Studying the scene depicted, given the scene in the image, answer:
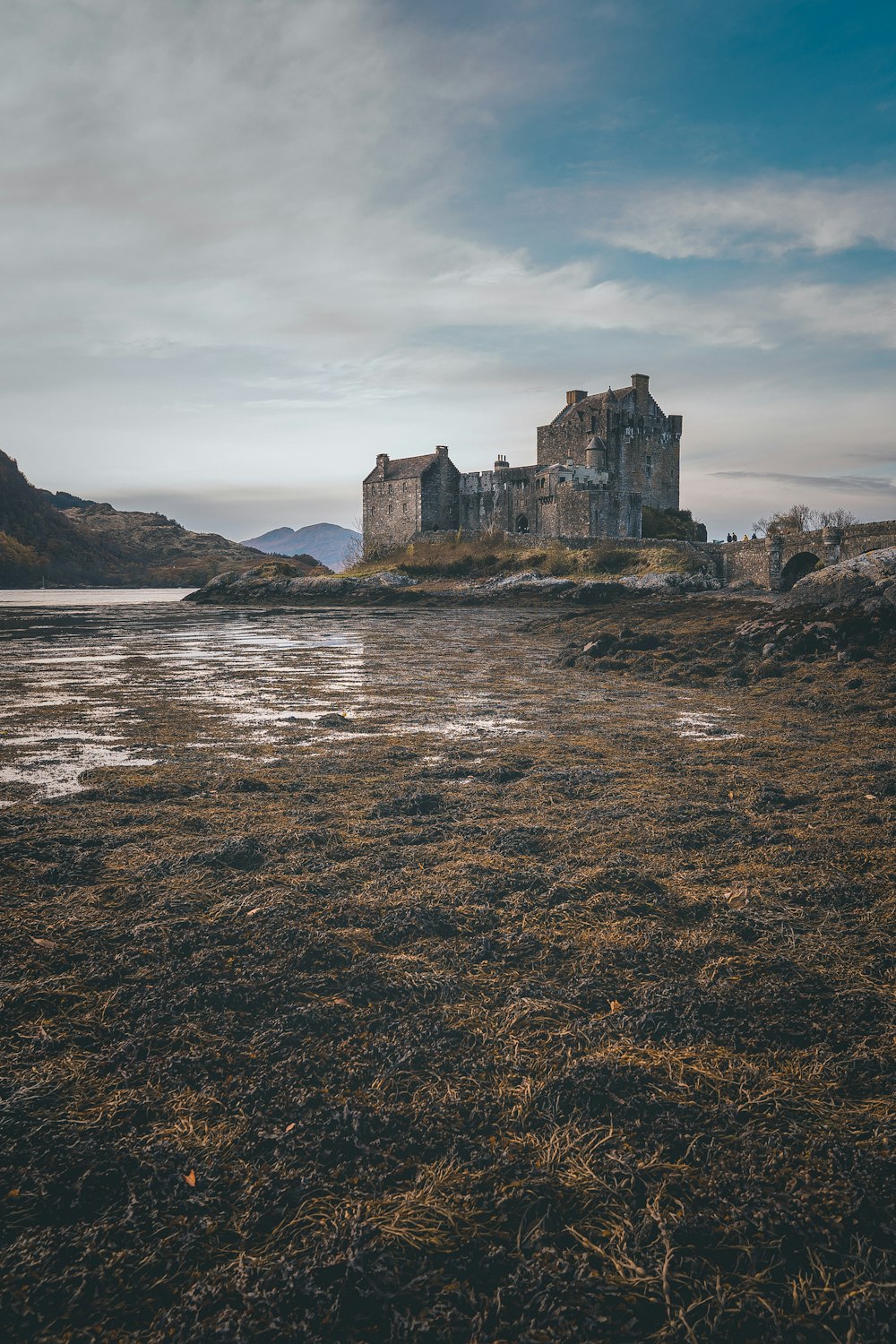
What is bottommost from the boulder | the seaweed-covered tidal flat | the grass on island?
the seaweed-covered tidal flat

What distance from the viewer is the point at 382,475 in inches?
2581

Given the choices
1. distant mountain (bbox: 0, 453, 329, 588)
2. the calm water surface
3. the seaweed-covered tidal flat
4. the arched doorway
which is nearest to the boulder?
the calm water surface

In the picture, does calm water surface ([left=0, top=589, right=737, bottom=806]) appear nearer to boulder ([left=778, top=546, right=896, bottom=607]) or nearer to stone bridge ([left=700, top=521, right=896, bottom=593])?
boulder ([left=778, top=546, right=896, bottom=607])

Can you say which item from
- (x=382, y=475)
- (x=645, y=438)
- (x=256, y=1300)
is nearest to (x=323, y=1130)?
(x=256, y=1300)

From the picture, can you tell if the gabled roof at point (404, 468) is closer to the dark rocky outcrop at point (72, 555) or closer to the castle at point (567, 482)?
the castle at point (567, 482)

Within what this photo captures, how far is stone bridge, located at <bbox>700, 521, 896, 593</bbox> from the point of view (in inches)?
1145

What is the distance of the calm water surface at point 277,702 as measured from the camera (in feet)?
26.5

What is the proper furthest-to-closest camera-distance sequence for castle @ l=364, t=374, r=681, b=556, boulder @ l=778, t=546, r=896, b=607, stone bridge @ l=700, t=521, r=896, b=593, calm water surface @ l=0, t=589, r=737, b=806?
castle @ l=364, t=374, r=681, b=556 < stone bridge @ l=700, t=521, r=896, b=593 < boulder @ l=778, t=546, r=896, b=607 < calm water surface @ l=0, t=589, r=737, b=806

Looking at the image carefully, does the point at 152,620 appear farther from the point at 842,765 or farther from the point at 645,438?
the point at 645,438

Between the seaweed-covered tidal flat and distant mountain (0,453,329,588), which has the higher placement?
distant mountain (0,453,329,588)

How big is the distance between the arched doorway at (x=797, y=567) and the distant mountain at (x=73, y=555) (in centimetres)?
10569

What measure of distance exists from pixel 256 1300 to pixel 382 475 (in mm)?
66818

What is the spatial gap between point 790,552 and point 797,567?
2.82ft

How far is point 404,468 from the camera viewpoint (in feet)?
210
